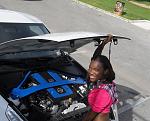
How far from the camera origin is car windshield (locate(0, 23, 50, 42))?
7.25 meters

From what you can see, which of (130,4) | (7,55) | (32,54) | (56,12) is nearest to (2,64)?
(7,55)

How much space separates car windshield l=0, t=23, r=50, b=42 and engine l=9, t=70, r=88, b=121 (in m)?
1.28

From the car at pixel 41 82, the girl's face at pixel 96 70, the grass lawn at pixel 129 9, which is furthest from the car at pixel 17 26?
the grass lawn at pixel 129 9

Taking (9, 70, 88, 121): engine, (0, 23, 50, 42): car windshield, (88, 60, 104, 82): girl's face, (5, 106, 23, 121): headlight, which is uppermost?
(88, 60, 104, 82): girl's face

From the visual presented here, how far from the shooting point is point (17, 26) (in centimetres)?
752

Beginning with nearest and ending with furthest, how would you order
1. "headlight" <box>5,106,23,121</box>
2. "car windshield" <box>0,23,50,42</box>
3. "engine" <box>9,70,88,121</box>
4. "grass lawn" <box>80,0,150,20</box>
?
"headlight" <box>5,106,23,121</box>, "engine" <box>9,70,88,121</box>, "car windshield" <box>0,23,50,42</box>, "grass lawn" <box>80,0,150,20</box>

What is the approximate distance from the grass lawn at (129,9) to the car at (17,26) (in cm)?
1405

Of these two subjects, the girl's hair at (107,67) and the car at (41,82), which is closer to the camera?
the girl's hair at (107,67)

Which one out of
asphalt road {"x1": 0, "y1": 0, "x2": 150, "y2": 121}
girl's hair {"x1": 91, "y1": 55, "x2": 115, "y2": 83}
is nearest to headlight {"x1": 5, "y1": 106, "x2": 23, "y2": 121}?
girl's hair {"x1": 91, "y1": 55, "x2": 115, "y2": 83}

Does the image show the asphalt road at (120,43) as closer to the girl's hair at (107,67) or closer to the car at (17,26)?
Result: the car at (17,26)

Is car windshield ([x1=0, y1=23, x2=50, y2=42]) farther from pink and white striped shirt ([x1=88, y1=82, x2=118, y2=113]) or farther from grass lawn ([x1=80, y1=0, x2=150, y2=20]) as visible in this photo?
grass lawn ([x1=80, y1=0, x2=150, y2=20])

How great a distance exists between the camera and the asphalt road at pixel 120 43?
31.3 ft

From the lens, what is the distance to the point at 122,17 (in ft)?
70.0

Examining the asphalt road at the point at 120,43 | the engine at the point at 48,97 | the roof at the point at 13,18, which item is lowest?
the asphalt road at the point at 120,43
